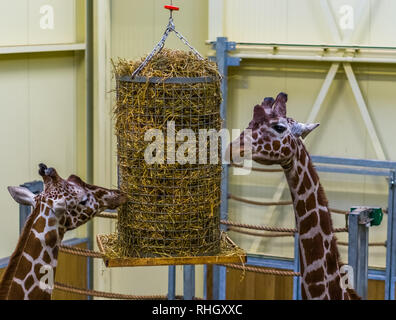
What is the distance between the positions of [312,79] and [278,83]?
0.90ft

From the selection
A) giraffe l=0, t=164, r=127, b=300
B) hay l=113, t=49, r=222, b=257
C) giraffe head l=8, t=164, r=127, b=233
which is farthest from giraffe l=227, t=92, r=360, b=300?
giraffe l=0, t=164, r=127, b=300

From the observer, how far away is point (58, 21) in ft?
23.9

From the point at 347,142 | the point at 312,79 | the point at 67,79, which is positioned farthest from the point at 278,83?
the point at 67,79

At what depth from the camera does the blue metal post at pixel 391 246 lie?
6707mm

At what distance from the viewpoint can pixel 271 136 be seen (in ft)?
14.6

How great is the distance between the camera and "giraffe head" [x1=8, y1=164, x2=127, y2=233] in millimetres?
4090

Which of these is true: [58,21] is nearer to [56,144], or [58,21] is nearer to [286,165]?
[56,144]

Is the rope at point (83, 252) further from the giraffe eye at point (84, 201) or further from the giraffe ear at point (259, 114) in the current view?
the giraffe ear at point (259, 114)

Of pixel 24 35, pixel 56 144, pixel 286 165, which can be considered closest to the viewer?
pixel 286 165

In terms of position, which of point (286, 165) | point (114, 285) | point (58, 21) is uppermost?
point (58, 21)

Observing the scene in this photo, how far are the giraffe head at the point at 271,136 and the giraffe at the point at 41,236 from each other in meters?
0.82

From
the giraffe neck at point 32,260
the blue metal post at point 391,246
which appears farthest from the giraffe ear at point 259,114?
the blue metal post at point 391,246

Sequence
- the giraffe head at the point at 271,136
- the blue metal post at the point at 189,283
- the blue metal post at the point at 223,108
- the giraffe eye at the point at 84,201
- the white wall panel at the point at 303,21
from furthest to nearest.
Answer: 1. the blue metal post at the point at 223,108
2. the white wall panel at the point at 303,21
3. the blue metal post at the point at 189,283
4. the giraffe head at the point at 271,136
5. the giraffe eye at the point at 84,201

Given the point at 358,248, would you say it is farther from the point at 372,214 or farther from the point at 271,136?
the point at 271,136
